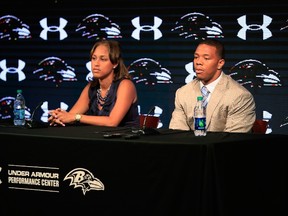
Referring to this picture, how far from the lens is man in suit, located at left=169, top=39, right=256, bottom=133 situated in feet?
15.8

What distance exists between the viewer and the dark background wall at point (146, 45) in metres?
6.58

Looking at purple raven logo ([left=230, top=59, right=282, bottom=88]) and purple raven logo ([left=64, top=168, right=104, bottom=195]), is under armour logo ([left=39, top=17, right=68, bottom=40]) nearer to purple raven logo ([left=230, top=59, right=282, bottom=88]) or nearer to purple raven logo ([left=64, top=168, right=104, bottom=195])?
purple raven logo ([left=230, top=59, right=282, bottom=88])

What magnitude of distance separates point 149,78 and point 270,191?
329cm

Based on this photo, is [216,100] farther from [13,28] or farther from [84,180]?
[13,28]

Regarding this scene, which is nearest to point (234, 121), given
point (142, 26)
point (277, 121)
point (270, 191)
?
point (270, 191)

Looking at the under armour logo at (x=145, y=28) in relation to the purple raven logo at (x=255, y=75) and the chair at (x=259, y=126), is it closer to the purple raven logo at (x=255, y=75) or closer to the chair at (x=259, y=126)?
the purple raven logo at (x=255, y=75)

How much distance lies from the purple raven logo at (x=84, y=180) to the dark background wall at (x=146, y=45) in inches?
121

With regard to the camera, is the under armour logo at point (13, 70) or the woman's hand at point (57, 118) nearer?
the woman's hand at point (57, 118)

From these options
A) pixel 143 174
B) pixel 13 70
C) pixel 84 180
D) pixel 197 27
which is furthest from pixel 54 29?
pixel 143 174

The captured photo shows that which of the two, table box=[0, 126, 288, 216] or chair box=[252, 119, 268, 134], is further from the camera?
chair box=[252, 119, 268, 134]

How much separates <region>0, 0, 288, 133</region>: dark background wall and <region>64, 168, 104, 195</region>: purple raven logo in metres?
3.08

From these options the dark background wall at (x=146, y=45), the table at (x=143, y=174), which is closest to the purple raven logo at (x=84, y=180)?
the table at (x=143, y=174)

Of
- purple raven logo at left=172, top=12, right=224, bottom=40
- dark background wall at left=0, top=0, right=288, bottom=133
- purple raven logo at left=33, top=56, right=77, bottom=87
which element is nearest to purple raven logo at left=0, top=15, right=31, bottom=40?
dark background wall at left=0, top=0, right=288, bottom=133

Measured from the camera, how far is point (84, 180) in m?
3.88
